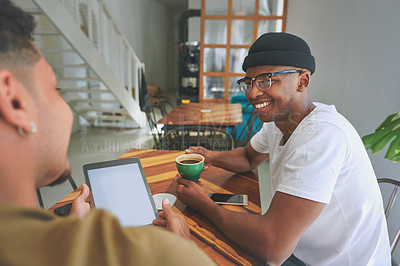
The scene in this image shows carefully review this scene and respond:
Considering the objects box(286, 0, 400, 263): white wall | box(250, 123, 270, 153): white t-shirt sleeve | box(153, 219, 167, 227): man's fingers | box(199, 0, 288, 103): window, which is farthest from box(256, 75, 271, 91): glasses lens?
box(199, 0, 288, 103): window

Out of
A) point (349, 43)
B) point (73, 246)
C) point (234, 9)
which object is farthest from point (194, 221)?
point (234, 9)

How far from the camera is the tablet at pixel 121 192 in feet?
2.77

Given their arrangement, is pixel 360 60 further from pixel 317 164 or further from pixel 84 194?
pixel 84 194

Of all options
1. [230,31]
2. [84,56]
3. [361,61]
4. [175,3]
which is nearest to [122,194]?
[361,61]

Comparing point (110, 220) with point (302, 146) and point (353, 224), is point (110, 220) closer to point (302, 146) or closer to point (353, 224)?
point (302, 146)

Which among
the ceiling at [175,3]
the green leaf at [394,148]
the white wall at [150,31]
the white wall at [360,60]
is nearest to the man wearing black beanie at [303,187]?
the green leaf at [394,148]

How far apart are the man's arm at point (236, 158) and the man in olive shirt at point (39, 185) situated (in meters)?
0.92

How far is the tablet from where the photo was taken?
845mm

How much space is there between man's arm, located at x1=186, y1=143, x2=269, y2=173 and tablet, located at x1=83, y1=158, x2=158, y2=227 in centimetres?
53

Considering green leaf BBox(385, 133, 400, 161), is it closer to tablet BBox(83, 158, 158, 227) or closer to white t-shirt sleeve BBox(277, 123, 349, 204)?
white t-shirt sleeve BBox(277, 123, 349, 204)

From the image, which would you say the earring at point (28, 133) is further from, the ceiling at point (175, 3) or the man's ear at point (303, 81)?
the ceiling at point (175, 3)

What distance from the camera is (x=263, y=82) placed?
3.54ft

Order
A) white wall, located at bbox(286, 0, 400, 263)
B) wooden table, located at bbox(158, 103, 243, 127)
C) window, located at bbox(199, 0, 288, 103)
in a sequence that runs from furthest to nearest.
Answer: window, located at bbox(199, 0, 288, 103), wooden table, located at bbox(158, 103, 243, 127), white wall, located at bbox(286, 0, 400, 263)

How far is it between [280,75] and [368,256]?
710 millimetres
